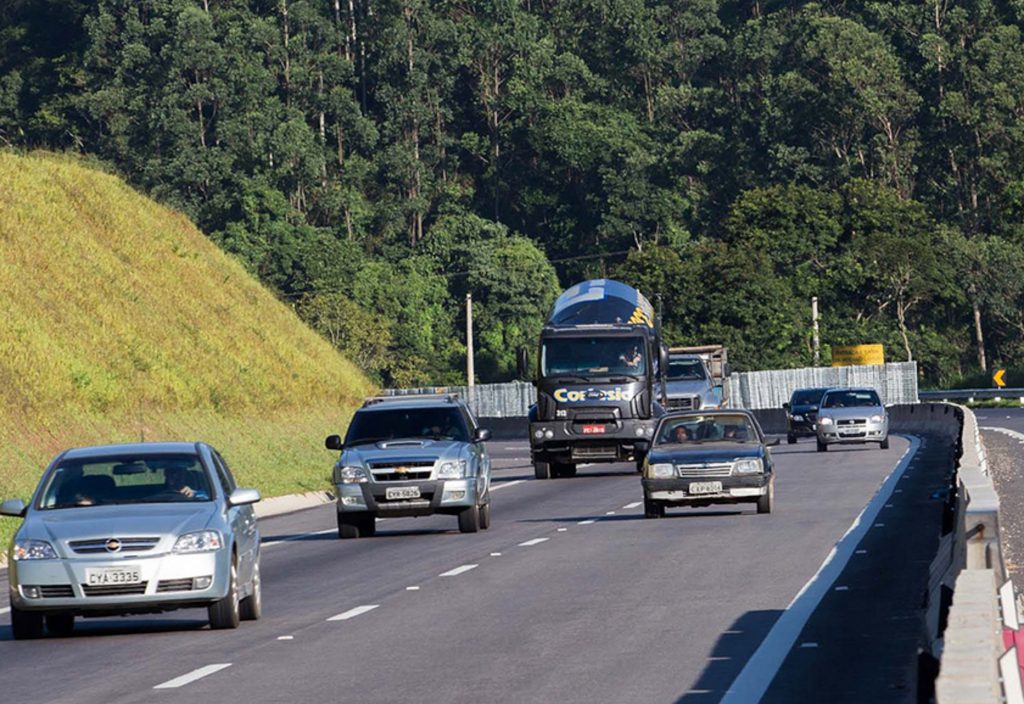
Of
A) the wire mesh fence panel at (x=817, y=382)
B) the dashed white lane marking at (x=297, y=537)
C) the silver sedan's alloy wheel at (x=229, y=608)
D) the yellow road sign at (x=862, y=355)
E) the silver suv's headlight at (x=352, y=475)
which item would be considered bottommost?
the silver sedan's alloy wheel at (x=229, y=608)

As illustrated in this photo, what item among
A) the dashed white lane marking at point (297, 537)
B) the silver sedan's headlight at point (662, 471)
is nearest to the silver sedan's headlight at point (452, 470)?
the dashed white lane marking at point (297, 537)

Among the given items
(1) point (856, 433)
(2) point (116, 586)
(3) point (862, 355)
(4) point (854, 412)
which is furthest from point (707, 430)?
(3) point (862, 355)

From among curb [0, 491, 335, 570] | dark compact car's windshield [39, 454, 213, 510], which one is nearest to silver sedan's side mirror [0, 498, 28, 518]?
dark compact car's windshield [39, 454, 213, 510]

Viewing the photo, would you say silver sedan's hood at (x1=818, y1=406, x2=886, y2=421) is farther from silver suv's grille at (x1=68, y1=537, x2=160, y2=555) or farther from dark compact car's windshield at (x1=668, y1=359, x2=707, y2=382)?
silver suv's grille at (x1=68, y1=537, x2=160, y2=555)

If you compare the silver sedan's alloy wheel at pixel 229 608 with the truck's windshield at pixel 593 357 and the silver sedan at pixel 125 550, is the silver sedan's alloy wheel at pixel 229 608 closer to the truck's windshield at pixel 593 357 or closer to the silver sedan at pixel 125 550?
the silver sedan at pixel 125 550

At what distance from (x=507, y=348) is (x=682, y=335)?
19159 mm

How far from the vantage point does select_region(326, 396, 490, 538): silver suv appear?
28.3m

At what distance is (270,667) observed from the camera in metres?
14.8

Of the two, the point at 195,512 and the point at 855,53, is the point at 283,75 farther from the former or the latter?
the point at 195,512

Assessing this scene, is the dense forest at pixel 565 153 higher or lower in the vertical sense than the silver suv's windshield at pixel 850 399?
higher

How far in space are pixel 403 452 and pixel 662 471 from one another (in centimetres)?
345

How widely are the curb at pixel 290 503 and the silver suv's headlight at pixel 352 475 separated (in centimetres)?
890

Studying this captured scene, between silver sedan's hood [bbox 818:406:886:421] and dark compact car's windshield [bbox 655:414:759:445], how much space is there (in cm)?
2380

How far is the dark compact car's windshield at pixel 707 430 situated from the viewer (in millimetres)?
30766
